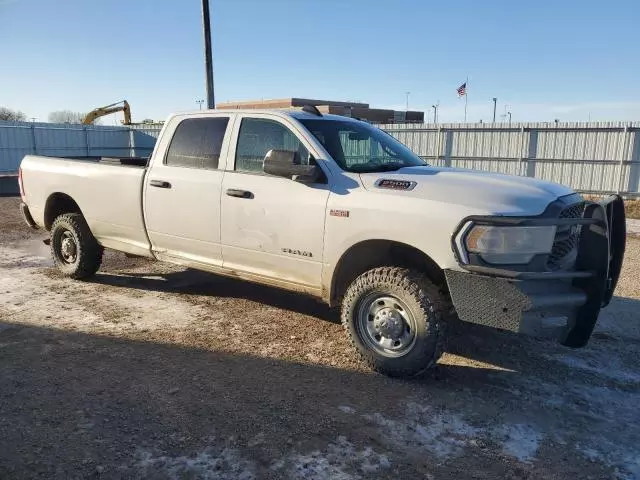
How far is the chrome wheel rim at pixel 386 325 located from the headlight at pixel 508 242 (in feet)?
2.43

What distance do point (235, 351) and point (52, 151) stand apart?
23914 millimetres

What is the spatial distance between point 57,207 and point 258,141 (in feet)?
11.3

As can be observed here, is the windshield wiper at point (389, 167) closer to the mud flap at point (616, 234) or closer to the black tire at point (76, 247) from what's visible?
the mud flap at point (616, 234)

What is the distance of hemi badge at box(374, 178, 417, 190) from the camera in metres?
4.09

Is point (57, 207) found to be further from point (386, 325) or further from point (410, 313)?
point (410, 313)

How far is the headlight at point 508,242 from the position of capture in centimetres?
362

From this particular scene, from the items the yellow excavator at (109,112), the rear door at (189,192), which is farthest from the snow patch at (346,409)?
the yellow excavator at (109,112)

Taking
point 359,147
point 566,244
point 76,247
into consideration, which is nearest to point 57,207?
point 76,247

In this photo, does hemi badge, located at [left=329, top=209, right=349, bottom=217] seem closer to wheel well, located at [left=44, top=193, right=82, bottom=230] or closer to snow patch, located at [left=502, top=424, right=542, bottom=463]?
snow patch, located at [left=502, top=424, right=542, bottom=463]

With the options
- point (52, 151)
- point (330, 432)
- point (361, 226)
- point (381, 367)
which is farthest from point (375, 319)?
point (52, 151)

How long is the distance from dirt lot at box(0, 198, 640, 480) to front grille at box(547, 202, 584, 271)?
94 centimetres

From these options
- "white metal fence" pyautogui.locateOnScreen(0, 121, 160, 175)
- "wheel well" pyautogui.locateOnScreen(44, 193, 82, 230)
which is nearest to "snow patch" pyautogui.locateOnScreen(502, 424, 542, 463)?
Result: "wheel well" pyautogui.locateOnScreen(44, 193, 82, 230)

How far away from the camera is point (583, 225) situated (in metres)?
3.99

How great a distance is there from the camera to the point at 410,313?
405 centimetres
